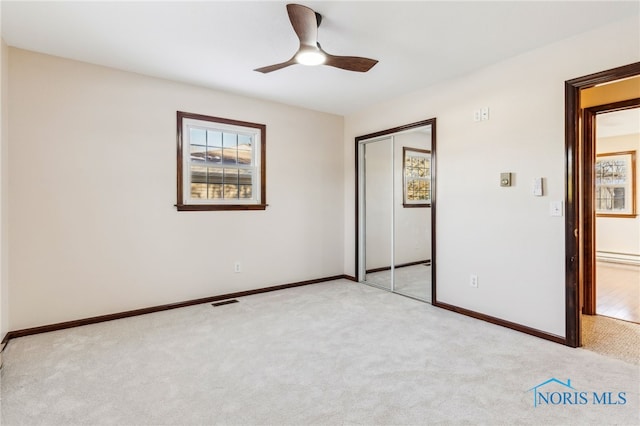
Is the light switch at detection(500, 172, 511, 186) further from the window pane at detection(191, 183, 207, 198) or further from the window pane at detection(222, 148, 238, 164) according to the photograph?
the window pane at detection(191, 183, 207, 198)

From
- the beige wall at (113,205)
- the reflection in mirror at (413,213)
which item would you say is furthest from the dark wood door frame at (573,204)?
the beige wall at (113,205)

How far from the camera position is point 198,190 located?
3.87 metres

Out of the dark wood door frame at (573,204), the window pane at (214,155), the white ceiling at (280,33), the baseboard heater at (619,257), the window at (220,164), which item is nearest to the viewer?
the white ceiling at (280,33)

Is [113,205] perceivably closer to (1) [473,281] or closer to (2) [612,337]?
(1) [473,281]

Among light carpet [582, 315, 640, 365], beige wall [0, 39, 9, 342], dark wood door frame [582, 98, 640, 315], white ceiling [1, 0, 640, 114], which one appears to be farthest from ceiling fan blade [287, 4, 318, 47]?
light carpet [582, 315, 640, 365]

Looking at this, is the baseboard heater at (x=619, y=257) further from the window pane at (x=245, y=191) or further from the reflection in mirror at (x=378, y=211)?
the window pane at (x=245, y=191)

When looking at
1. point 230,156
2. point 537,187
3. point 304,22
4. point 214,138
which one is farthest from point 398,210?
point 304,22

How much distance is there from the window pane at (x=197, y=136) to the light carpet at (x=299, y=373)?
1.95 m

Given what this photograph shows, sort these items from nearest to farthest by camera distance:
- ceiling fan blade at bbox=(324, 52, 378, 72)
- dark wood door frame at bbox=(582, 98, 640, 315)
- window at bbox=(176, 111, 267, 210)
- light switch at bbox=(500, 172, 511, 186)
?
ceiling fan blade at bbox=(324, 52, 378, 72) → light switch at bbox=(500, 172, 511, 186) → dark wood door frame at bbox=(582, 98, 640, 315) → window at bbox=(176, 111, 267, 210)

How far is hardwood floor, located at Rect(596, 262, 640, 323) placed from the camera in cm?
346

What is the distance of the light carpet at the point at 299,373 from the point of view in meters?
1.82

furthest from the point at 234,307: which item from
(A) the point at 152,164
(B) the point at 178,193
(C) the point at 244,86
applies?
(C) the point at 244,86

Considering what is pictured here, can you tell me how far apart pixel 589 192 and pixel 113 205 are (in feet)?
15.5

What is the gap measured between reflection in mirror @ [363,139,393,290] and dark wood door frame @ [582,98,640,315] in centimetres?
202
